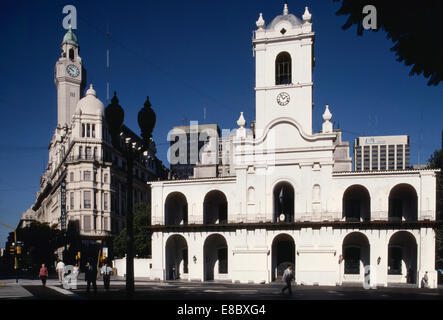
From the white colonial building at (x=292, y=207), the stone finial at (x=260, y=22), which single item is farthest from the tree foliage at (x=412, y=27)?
the stone finial at (x=260, y=22)

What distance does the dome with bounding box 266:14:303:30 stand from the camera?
127 feet

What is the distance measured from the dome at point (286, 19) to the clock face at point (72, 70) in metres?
43.0

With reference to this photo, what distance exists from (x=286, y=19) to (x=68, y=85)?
147 feet

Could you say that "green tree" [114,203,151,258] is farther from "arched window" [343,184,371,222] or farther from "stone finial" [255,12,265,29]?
"stone finial" [255,12,265,29]

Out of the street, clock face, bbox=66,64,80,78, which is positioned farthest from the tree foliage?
clock face, bbox=66,64,80,78

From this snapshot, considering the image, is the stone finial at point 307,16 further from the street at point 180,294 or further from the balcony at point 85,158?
the balcony at point 85,158

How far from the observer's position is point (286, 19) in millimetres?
38875

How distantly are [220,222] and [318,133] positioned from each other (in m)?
12.8

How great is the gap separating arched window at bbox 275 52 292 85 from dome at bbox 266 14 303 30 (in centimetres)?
280

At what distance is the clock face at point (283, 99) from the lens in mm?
38000

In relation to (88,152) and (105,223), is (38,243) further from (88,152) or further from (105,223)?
(88,152)

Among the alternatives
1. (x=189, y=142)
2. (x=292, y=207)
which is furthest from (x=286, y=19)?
(x=189, y=142)
